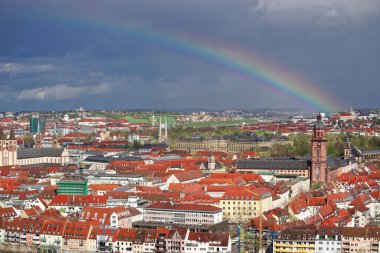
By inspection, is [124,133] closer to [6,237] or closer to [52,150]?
[52,150]

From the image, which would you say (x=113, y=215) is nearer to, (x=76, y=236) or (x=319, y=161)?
(x=76, y=236)

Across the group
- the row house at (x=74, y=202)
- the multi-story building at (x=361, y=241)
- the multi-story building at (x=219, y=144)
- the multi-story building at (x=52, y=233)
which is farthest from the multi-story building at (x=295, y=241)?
the multi-story building at (x=219, y=144)

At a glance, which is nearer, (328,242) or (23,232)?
(328,242)

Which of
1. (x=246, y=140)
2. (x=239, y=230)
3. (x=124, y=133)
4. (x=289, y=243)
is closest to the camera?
(x=289, y=243)

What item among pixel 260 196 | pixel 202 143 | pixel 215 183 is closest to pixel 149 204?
pixel 260 196

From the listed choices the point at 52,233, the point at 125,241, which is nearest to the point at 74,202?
the point at 52,233

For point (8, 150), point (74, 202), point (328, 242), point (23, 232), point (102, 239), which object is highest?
point (8, 150)

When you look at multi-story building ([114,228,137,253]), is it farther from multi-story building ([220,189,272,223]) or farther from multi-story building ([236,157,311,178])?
multi-story building ([236,157,311,178])
